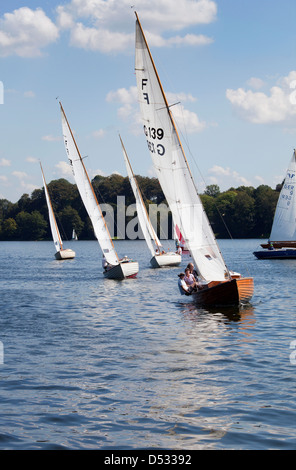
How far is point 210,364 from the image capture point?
15922mm

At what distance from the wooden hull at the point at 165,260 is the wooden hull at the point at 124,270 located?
12.0m

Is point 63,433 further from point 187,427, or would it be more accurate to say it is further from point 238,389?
point 238,389

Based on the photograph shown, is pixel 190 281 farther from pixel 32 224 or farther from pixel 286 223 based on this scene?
pixel 32 224

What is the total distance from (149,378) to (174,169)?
45.6 feet

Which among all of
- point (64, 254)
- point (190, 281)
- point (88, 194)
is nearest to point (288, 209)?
point (88, 194)

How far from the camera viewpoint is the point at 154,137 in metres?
27.3

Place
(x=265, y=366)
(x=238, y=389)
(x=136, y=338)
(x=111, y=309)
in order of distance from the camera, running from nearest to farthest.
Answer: (x=238, y=389) → (x=265, y=366) → (x=136, y=338) → (x=111, y=309)

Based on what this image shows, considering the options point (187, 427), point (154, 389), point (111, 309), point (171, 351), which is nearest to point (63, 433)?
point (187, 427)

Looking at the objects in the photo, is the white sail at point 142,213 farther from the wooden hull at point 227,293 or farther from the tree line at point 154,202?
the tree line at point 154,202

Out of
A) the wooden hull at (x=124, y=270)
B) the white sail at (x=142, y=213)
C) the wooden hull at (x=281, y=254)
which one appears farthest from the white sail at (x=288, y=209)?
the wooden hull at (x=124, y=270)

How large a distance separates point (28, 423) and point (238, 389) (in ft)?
15.5

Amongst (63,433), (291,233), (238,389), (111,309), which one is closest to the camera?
(63,433)

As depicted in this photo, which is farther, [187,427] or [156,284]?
[156,284]

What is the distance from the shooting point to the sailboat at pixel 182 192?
26188 millimetres
